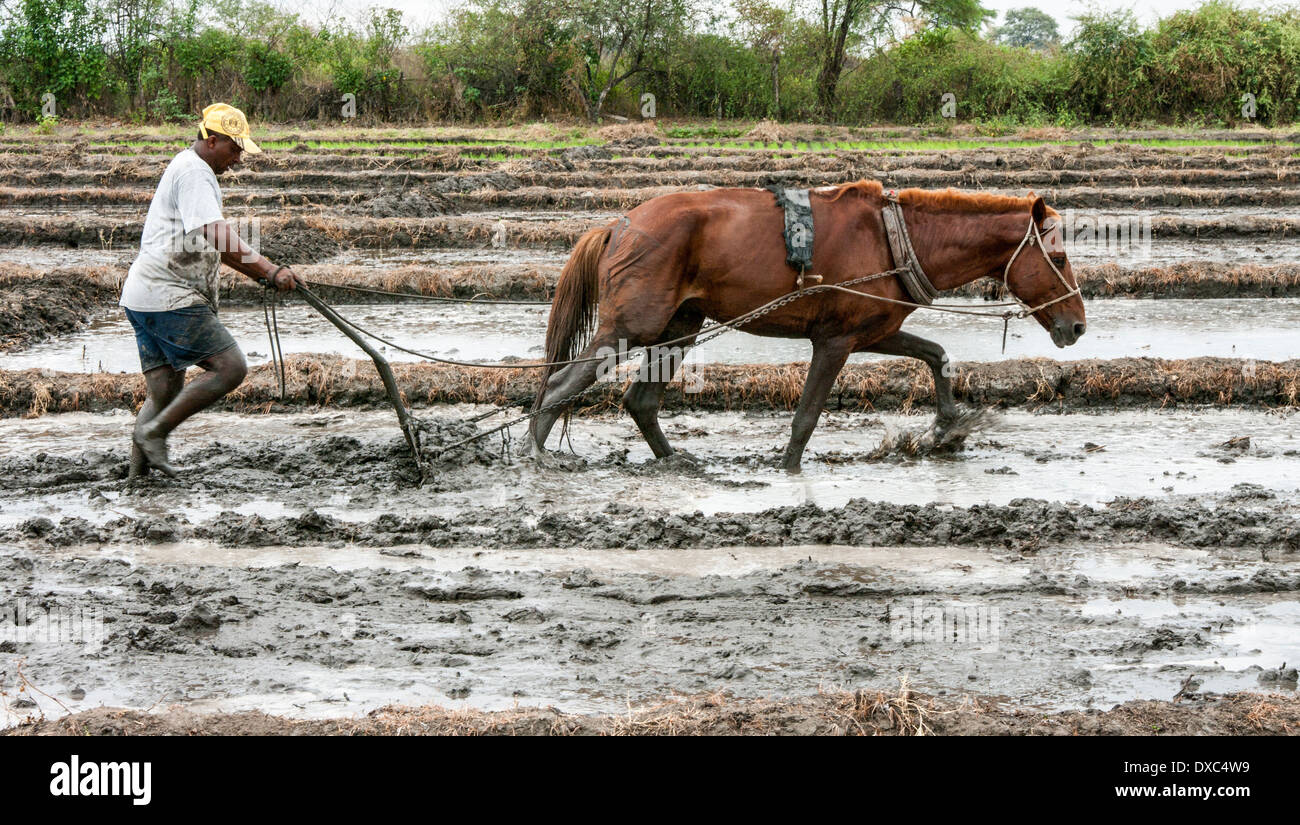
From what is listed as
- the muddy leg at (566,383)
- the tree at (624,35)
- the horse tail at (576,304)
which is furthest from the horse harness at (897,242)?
the tree at (624,35)

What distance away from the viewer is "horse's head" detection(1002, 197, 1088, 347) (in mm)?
6842

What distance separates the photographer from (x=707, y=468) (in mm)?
7180

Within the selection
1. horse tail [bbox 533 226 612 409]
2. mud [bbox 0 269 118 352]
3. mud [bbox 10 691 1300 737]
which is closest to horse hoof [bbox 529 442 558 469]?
horse tail [bbox 533 226 612 409]

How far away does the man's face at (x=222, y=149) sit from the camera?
597cm

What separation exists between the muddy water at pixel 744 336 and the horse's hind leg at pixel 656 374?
2668mm

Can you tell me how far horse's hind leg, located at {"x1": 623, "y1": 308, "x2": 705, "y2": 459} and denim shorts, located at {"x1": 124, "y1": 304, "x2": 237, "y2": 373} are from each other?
2.29 meters

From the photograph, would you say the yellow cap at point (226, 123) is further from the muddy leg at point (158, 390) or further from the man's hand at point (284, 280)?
the muddy leg at point (158, 390)

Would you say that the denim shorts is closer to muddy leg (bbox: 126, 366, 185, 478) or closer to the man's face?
Result: muddy leg (bbox: 126, 366, 185, 478)

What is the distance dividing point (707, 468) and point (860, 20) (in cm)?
3176

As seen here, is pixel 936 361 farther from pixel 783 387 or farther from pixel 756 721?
pixel 756 721

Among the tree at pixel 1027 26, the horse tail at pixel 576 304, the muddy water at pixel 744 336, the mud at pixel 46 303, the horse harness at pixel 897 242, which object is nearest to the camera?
the horse harness at pixel 897 242

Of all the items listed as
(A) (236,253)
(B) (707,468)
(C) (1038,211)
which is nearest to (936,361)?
(C) (1038,211)

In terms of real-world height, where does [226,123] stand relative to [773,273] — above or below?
above

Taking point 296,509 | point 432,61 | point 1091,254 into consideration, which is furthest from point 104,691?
point 432,61
